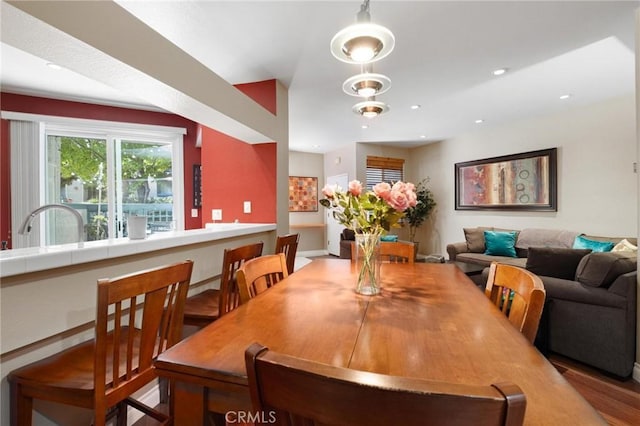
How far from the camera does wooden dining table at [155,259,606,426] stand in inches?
27.5

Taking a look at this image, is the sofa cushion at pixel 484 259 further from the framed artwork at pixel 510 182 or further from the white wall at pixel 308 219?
the white wall at pixel 308 219

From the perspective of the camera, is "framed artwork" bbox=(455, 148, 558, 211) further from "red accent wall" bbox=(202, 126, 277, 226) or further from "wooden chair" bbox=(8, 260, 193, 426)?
"wooden chair" bbox=(8, 260, 193, 426)

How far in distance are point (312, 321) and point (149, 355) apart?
689 millimetres

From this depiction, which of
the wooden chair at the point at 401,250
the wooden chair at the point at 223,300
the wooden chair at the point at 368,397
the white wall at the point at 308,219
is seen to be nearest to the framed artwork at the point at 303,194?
the white wall at the point at 308,219

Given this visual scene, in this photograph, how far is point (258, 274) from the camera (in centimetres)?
148

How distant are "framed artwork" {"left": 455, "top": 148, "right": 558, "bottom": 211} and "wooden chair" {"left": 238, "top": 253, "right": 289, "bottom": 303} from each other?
4645 millimetres

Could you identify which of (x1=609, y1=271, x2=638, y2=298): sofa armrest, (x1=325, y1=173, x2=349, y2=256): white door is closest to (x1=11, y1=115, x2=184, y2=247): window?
(x1=325, y1=173, x2=349, y2=256): white door

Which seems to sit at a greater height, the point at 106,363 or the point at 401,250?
the point at 401,250

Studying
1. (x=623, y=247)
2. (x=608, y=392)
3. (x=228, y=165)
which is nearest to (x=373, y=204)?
(x=608, y=392)

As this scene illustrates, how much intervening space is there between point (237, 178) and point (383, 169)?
427 centimetres

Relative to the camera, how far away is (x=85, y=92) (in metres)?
3.41

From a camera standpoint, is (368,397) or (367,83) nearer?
(368,397)

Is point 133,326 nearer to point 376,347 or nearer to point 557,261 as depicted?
point 376,347

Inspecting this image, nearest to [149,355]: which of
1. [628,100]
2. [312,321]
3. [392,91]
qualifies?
[312,321]
